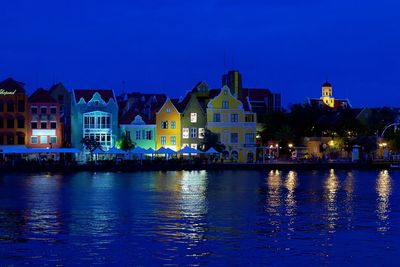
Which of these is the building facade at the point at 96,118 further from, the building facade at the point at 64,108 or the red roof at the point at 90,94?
the building facade at the point at 64,108

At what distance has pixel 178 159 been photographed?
9725cm

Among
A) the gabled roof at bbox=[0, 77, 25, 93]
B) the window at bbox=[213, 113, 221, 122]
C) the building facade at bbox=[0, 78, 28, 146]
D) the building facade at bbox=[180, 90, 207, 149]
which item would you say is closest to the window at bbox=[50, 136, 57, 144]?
the building facade at bbox=[0, 78, 28, 146]

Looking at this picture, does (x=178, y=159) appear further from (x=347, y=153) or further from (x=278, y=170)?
(x=347, y=153)

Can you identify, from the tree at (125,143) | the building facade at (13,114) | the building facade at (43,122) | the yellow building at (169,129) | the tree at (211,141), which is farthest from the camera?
the yellow building at (169,129)

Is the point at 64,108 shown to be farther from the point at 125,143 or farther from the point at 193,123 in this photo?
the point at 193,123

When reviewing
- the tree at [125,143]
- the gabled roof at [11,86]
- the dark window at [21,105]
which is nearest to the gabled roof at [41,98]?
the dark window at [21,105]

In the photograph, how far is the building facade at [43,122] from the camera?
102 metres

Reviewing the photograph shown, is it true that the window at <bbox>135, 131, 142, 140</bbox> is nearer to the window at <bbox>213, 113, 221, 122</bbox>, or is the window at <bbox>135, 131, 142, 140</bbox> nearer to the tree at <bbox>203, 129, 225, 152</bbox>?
the tree at <bbox>203, 129, 225, 152</bbox>

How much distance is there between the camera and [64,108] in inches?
4616

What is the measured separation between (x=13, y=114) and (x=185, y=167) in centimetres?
2231

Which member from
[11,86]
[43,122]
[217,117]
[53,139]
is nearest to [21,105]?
[11,86]

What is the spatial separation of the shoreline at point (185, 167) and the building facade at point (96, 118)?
11265 millimetres

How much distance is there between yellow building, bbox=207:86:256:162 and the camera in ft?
345

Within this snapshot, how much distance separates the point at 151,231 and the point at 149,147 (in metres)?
67.6
